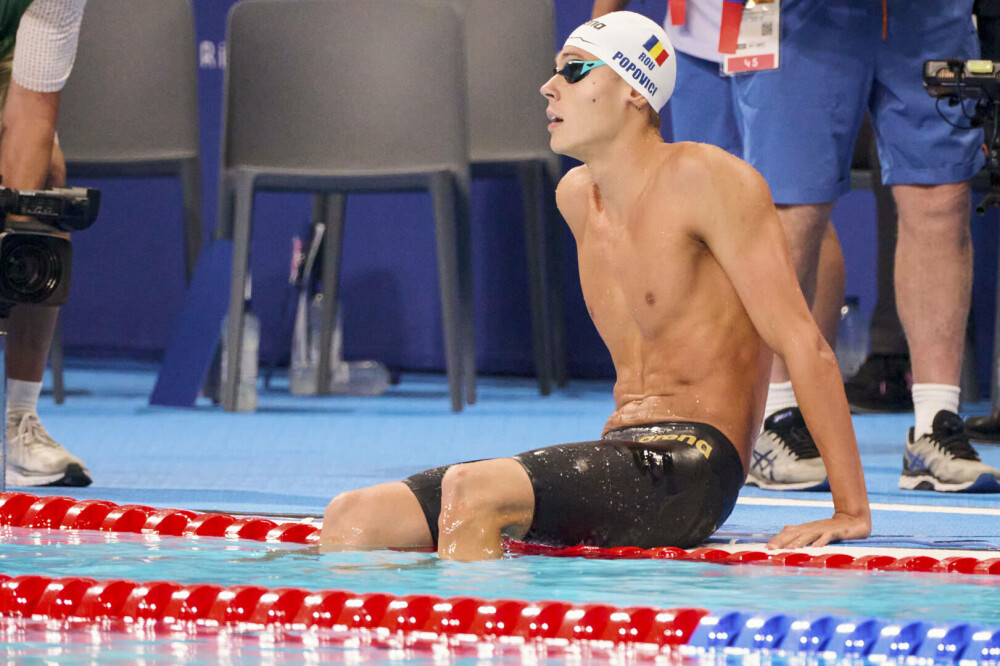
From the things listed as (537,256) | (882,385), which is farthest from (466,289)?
(882,385)

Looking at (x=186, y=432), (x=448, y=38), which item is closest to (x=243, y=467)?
(x=186, y=432)

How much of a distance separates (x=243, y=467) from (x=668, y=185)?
190 centimetres

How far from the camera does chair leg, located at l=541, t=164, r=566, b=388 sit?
22.9 feet

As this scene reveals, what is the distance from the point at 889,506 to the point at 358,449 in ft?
6.07

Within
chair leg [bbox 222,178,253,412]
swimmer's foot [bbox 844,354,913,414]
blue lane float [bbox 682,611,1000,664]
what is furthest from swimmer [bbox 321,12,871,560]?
swimmer's foot [bbox 844,354,913,414]

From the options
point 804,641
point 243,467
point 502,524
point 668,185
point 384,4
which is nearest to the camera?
point 804,641

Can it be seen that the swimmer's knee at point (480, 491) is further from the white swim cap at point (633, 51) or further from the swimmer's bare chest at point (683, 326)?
the white swim cap at point (633, 51)

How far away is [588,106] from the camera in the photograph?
115 inches

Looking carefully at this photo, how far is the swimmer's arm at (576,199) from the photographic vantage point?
308 centimetres

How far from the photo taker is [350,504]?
2.74 m

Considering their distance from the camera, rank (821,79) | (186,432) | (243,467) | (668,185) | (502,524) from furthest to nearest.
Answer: (186,432) < (243,467) < (821,79) < (668,185) < (502,524)

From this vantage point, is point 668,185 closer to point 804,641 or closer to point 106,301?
point 804,641

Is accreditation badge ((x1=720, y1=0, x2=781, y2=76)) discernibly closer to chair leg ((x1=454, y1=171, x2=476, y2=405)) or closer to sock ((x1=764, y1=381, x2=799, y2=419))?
sock ((x1=764, y1=381, x2=799, y2=419))

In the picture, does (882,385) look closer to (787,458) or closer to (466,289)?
(466,289)
